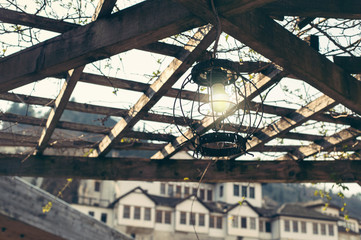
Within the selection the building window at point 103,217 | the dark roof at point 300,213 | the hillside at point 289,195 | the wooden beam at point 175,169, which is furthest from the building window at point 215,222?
the hillside at point 289,195

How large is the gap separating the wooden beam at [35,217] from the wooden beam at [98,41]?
4910 millimetres

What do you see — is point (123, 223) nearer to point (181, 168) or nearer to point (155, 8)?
point (181, 168)

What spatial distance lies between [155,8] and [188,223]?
3462 cm

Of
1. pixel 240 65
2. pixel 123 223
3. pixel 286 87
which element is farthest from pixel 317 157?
pixel 123 223

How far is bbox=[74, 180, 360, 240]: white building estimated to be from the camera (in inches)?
1382

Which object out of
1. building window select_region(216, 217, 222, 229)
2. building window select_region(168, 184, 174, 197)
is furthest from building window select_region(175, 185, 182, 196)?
building window select_region(216, 217, 222, 229)

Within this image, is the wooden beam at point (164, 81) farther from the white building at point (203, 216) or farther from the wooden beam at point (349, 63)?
the white building at point (203, 216)

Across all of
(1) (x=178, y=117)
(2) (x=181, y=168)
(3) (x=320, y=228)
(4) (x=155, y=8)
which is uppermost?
(4) (x=155, y=8)

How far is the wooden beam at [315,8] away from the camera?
2.76 metres

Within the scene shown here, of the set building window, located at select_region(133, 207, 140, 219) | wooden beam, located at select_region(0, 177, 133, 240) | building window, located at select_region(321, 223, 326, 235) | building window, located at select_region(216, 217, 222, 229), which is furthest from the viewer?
building window, located at select_region(321, 223, 326, 235)

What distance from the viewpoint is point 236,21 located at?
97.0 inches

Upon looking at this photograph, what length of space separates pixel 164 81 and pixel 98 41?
94 centimetres

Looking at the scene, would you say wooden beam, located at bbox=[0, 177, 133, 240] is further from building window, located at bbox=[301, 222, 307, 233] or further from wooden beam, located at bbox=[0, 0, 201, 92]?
building window, located at bbox=[301, 222, 307, 233]

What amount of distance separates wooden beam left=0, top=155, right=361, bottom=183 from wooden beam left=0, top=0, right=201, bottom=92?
2.57 metres
